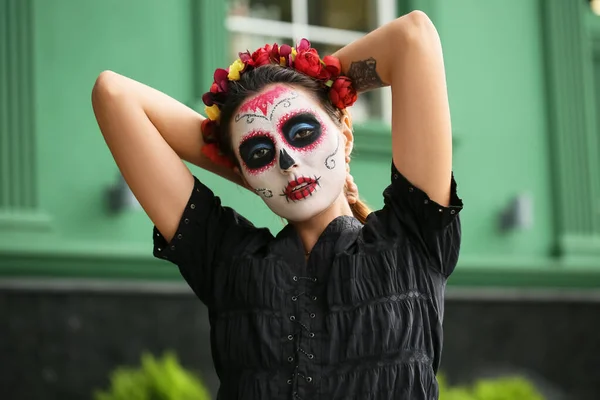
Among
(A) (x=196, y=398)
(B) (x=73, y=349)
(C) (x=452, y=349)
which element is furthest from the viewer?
(C) (x=452, y=349)

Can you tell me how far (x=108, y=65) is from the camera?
23.1 feet

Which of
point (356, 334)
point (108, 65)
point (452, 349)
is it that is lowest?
point (452, 349)

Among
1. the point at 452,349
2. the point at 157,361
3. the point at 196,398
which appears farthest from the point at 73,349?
the point at 452,349

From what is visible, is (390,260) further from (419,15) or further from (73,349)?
(73,349)

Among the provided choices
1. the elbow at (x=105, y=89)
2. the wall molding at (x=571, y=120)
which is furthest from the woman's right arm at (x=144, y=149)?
the wall molding at (x=571, y=120)

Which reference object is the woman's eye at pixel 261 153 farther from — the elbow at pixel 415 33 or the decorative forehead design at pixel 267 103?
the elbow at pixel 415 33

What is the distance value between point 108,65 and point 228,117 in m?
4.60

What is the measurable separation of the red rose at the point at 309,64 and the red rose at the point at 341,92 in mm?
49

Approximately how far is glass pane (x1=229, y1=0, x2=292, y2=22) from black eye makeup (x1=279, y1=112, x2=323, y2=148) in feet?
17.5

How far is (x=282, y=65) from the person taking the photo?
260 centimetres

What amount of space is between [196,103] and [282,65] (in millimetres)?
4617

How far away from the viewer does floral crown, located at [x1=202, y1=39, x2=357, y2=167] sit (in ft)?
8.34

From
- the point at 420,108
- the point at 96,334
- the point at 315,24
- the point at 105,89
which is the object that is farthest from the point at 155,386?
the point at 420,108

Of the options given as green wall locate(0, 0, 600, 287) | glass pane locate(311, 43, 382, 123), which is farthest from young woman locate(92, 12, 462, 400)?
glass pane locate(311, 43, 382, 123)
